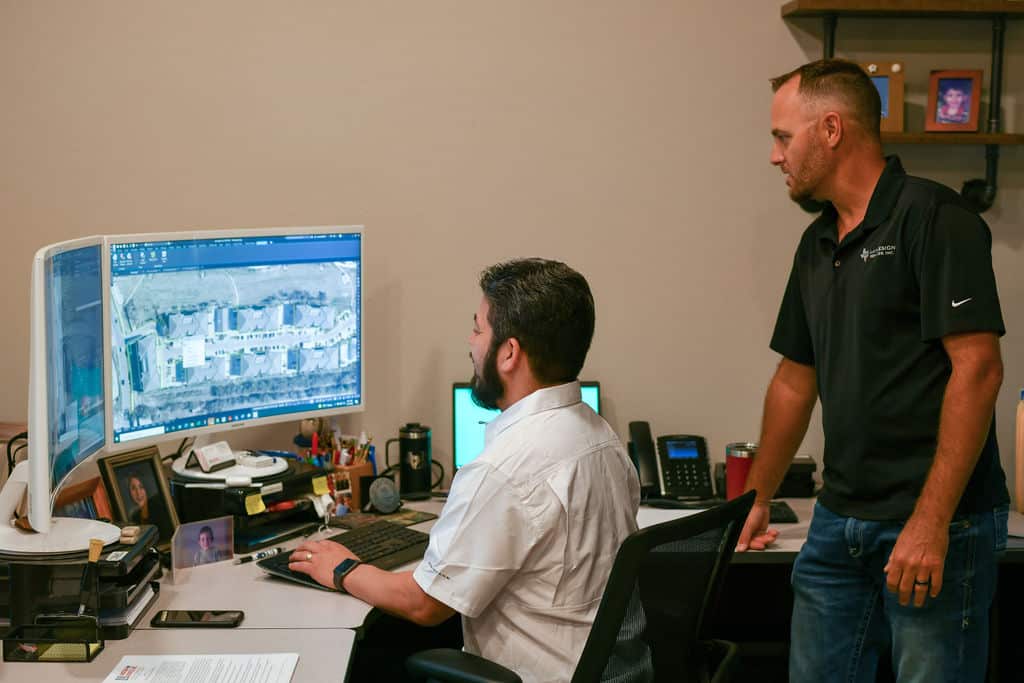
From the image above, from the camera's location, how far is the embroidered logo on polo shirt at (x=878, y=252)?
2266mm

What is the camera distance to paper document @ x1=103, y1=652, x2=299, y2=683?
6.05ft

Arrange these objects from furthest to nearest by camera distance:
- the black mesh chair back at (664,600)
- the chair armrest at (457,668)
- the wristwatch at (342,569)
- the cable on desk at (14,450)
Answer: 1. the cable on desk at (14,450)
2. the wristwatch at (342,569)
3. the chair armrest at (457,668)
4. the black mesh chair back at (664,600)

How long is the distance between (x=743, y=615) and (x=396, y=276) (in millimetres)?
1518

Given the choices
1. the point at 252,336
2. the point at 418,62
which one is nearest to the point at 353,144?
the point at 418,62

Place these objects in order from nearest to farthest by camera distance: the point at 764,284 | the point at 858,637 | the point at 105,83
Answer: the point at 858,637 < the point at 105,83 < the point at 764,284

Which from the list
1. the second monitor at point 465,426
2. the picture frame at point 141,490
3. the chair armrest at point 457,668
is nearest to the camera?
the chair armrest at point 457,668

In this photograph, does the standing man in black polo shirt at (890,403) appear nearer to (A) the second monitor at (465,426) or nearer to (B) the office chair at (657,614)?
(B) the office chair at (657,614)

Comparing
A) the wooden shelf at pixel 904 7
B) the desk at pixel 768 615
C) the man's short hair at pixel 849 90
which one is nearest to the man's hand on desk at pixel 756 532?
the desk at pixel 768 615

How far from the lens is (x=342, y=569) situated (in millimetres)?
2230

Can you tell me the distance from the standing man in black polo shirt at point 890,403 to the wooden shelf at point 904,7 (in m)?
0.66

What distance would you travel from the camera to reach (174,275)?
259cm

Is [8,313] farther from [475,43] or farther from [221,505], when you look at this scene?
[475,43]

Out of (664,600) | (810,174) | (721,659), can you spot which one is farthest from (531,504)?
(810,174)

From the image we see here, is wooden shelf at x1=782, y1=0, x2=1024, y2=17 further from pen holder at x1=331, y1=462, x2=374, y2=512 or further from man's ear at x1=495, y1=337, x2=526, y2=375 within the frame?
pen holder at x1=331, y1=462, x2=374, y2=512
